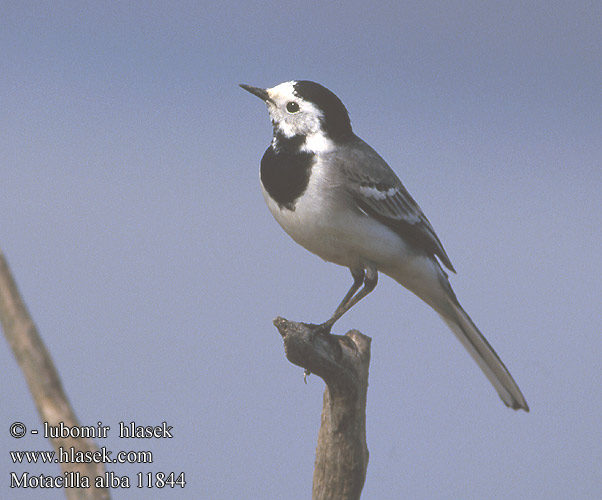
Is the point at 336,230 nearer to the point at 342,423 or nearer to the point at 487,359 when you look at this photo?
the point at 342,423

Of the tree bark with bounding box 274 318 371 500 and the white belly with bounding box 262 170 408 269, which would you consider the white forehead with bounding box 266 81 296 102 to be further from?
the tree bark with bounding box 274 318 371 500

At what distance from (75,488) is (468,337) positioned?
180 cm

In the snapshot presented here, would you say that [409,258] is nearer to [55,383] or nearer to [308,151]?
[308,151]

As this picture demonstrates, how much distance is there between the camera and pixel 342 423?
8.94ft

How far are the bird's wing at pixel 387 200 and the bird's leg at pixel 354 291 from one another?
0.65 ft

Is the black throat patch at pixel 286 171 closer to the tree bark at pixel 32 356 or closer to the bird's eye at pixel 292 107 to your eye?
the bird's eye at pixel 292 107

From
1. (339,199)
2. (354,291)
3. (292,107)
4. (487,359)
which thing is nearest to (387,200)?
(339,199)

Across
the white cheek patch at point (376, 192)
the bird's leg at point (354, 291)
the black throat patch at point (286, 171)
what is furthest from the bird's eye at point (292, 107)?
the bird's leg at point (354, 291)

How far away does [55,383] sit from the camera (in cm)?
177

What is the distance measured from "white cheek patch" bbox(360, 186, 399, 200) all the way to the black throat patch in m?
0.23

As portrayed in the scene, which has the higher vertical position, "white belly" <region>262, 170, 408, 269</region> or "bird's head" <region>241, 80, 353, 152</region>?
"bird's head" <region>241, 80, 353, 152</region>

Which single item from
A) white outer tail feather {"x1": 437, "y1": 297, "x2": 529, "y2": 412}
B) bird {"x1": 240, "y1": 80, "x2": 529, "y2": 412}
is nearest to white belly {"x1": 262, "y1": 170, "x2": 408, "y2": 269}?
bird {"x1": 240, "y1": 80, "x2": 529, "y2": 412}

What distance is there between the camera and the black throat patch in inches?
104

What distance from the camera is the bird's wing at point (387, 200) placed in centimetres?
273
